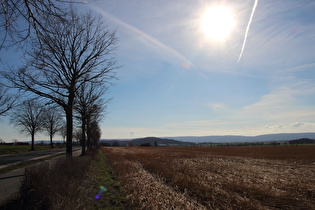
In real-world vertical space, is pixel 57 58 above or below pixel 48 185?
above

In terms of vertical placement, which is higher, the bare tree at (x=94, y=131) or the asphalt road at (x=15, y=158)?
the bare tree at (x=94, y=131)

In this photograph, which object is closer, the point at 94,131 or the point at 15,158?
the point at 15,158

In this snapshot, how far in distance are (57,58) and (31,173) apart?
8.55 m

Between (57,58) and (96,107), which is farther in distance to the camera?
(96,107)

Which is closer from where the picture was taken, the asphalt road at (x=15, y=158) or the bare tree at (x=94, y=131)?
the asphalt road at (x=15, y=158)

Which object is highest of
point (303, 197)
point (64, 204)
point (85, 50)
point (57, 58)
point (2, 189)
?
point (85, 50)

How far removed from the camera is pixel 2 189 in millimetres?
8125

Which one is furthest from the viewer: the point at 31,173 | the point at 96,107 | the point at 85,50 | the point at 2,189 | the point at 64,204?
the point at 96,107

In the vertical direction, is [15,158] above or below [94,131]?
below

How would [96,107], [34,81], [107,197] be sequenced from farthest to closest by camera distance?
1. [96,107]
2. [34,81]
3. [107,197]

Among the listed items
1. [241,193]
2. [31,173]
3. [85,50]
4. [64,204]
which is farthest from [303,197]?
[85,50]

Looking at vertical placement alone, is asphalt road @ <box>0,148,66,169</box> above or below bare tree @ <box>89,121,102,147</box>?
below

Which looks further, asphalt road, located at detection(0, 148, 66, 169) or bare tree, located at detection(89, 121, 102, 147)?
bare tree, located at detection(89, 121, 102, 147)

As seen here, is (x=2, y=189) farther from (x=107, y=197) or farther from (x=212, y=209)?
(x=212, y=209)
